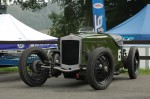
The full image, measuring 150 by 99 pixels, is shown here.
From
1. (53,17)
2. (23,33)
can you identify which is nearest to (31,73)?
(23,33)

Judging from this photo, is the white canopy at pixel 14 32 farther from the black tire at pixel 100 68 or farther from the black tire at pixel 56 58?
the black tire at pixel 100 68

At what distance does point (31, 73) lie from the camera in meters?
11.4

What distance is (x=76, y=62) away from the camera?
10.9 meters

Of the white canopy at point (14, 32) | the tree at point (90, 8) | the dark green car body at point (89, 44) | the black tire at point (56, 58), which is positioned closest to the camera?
the dark green car body at point (89, 44)

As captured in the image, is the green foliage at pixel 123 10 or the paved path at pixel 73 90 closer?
the paved path at pixel 73 90

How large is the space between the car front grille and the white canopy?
3.66 m

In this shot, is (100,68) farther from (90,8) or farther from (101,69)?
(90,8)

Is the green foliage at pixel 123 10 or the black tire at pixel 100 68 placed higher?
the green foliage at pixel 123 10

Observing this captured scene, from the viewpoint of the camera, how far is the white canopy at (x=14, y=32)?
14430 millimetres

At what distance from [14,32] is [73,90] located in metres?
5.17

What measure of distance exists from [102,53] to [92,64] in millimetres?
576

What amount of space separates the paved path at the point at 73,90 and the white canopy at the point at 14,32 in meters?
2.10

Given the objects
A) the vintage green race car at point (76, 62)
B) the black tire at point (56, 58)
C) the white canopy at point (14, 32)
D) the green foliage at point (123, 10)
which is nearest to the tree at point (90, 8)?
the green foliage at point (123, 10)

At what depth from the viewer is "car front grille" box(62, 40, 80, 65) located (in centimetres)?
1096
